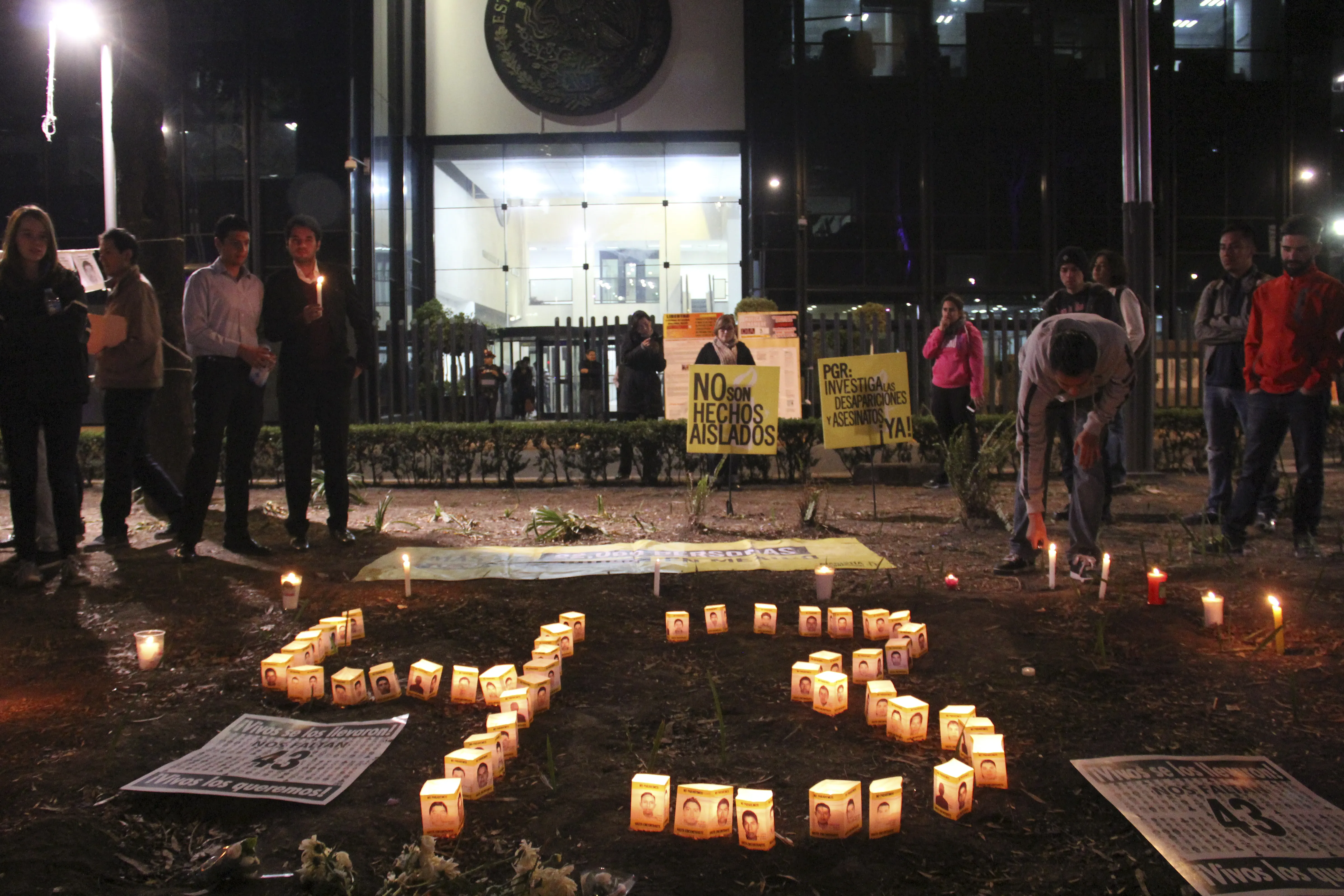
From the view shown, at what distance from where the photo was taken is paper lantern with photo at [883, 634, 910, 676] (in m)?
3.60

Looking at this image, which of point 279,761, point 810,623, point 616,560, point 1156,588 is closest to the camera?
point 279,761

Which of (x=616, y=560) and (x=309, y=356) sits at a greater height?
(x=309, y=356)

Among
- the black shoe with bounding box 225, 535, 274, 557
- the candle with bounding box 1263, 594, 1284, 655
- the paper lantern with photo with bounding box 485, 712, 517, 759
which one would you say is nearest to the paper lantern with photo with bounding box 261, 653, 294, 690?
the candle with bounding box 1263, 594, 1284, 655

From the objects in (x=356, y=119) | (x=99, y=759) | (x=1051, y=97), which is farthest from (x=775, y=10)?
(x=99, y=759)

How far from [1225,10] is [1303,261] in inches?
934

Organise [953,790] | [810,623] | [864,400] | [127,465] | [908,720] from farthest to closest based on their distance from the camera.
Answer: [864,400] < [127,465] < [810,623] < [908,720] < [953,790]

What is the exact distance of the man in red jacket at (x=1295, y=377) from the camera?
5301 millimetres

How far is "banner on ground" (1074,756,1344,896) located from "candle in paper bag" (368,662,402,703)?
Result: 2.26 m

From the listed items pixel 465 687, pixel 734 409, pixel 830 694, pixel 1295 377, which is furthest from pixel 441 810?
pixel 734 409

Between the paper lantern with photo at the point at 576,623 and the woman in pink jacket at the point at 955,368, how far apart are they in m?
5.93

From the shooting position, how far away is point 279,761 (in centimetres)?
281

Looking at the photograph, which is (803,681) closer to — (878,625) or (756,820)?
(878,625)

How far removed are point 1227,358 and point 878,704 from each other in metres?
4.46

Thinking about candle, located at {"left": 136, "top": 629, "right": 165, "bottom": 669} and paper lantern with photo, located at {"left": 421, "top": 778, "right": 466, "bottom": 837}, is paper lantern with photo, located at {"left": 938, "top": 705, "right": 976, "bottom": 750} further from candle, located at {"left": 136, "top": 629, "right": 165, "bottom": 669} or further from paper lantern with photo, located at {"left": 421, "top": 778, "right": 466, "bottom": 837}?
candle, located at {"left": 136, "top": 629, "right": 165, "bottom": 669}
